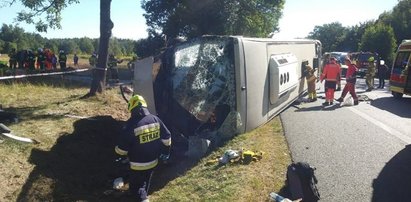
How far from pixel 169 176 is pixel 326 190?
268 centimetres

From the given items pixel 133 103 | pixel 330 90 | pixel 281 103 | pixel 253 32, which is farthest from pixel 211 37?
pixel 253 32

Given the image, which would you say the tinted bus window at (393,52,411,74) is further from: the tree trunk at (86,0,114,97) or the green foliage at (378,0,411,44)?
the green foliage at (378,0,411,44)

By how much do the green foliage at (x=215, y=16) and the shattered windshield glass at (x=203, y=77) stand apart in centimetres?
2142

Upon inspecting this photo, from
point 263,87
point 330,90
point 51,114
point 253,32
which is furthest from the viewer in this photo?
point 253,32

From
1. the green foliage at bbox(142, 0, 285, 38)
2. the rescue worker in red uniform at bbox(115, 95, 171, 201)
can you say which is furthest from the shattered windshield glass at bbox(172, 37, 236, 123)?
the green foliage at bbox(142, 0, 285, 38)

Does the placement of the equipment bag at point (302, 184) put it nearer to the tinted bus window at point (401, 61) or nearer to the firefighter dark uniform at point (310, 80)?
the firefighter dark uniform at point (310, 80)

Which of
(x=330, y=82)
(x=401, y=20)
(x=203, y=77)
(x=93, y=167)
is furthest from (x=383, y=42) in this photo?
(x=93, y=167)

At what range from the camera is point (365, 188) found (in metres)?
5.33

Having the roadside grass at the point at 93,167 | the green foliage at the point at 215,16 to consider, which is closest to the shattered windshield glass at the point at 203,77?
the roadside grass at the point at 93,167

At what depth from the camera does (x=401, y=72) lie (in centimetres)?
1442

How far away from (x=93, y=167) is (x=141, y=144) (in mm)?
1876

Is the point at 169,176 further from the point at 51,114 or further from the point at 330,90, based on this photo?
the point at 330,90

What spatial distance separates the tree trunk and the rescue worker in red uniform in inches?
270

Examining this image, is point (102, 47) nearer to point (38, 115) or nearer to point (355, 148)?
point (38, 115)
